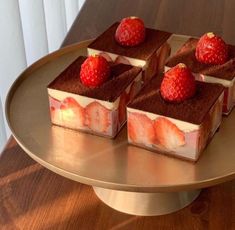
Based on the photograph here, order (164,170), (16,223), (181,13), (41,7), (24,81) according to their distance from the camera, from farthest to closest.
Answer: (41,7)
(181,13)
(24,81)
(16,223)
(164,170)

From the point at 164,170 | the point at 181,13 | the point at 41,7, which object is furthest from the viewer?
the point at 41,7

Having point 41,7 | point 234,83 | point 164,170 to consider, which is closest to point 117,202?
point 164,170

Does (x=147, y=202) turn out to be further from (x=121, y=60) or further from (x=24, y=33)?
(x=24, y=33)

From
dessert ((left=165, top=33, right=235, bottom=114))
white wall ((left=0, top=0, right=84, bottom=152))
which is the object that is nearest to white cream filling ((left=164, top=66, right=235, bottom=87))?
dessert ((left=165, top=33, right=235, bottom=114))

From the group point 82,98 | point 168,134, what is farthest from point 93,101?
point 168,134

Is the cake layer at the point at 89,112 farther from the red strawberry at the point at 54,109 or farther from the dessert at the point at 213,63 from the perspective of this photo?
the dessert at the point at 213,63

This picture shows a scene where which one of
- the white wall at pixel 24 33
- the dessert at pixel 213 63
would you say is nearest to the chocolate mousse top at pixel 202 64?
the dessert at pixel 213 63

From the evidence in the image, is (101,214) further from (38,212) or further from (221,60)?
(221,60)
